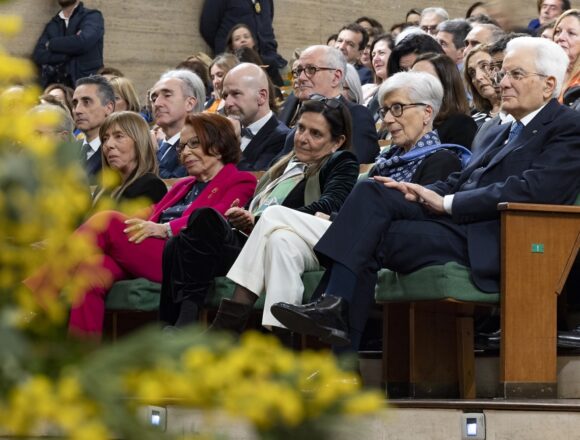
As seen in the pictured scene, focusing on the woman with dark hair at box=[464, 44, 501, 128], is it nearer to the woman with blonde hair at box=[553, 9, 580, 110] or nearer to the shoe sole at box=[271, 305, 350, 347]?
the woman with blonde hair at box=[553, 9, 580, 110]

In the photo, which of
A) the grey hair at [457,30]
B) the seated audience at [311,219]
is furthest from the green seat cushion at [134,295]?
the grey hair at [457,30]

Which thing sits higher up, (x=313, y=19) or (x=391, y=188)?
(x=313, y=19)

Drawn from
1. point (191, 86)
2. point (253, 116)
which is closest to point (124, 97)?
point (191, 86)

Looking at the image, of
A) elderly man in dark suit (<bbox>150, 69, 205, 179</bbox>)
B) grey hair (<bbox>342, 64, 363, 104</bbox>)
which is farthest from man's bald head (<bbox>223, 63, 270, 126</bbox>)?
grey hair (<bbox>342, 64, 363, 104</bbox>)

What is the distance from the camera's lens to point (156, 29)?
488 inches

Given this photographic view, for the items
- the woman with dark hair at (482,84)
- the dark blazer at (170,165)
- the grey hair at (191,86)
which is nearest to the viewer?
the woman with dark hair at (482,84)

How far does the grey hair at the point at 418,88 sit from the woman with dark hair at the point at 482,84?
3.04ft

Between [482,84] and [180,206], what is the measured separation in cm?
154

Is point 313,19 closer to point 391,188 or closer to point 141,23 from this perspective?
point 141,23

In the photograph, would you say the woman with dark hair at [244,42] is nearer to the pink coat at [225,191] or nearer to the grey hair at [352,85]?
the grey hair at [352,85]

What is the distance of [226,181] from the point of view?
5770 mm

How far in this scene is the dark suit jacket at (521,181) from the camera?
4.49m

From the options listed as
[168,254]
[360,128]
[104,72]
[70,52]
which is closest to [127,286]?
[168,254]

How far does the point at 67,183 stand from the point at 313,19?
496 inches
